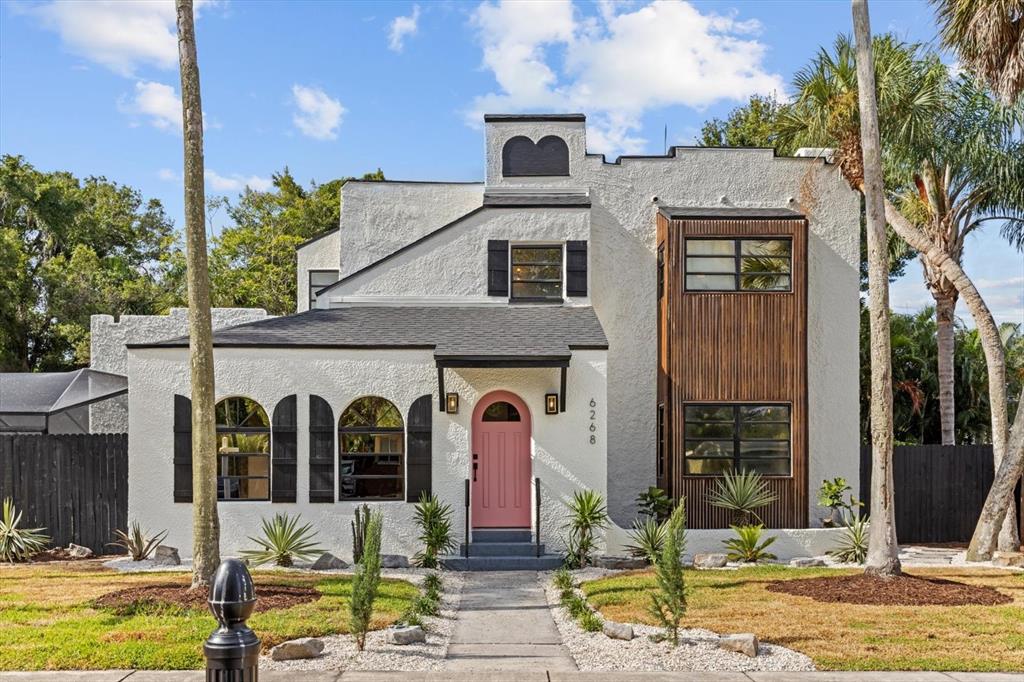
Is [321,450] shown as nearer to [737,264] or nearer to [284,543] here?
[284,543]

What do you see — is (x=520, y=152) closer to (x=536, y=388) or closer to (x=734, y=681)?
(x=536, y=388)

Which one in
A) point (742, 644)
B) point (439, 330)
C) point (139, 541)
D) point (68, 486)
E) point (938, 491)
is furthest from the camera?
point (938, 491)

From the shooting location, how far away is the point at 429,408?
14.9 m

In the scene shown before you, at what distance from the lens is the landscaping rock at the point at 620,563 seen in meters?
13.9

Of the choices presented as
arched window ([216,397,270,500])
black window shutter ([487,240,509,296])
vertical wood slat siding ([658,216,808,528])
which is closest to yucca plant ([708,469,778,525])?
vertical wood slat siding ([658,216,808,528])

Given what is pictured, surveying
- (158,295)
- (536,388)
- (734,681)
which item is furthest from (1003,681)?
(158,295)

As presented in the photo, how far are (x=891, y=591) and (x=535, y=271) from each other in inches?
345

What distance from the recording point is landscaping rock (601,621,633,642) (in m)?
9.03

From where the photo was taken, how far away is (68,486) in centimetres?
1531

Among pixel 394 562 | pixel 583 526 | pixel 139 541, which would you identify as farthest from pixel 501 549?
pixel 139 541

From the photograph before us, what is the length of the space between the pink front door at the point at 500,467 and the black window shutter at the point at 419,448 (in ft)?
3.03

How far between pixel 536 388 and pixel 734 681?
7.75 metres

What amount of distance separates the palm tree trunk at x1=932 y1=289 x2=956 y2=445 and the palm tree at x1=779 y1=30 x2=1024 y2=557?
515 centimetres

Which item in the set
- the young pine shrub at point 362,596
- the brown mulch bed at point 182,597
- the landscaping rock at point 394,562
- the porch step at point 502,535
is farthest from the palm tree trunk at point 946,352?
the young pine shrub at point 362,596
